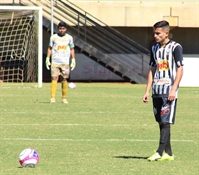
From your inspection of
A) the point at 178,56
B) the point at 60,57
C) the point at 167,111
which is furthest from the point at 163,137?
the point at 60,57

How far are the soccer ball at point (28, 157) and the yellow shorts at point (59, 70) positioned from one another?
9619 mm

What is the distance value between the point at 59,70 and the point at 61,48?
1.91ft

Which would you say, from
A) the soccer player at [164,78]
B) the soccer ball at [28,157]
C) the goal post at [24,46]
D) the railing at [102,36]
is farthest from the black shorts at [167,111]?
the railing at [102,36]

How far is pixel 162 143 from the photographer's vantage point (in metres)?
8.99

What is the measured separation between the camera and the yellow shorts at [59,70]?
1772 centimetres

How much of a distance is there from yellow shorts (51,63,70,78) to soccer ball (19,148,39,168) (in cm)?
962

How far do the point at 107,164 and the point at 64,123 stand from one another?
4758mm

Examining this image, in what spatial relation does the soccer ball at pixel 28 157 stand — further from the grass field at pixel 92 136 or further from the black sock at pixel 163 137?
the black sock at pixel 163 137

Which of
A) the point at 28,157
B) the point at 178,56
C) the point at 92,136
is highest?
the point at 178,56

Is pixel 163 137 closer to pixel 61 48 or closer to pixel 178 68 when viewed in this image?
pixel 178 68

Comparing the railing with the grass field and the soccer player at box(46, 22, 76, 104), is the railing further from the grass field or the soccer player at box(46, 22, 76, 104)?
the soccer player at box(46, 22, 76, 104)

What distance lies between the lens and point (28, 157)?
26.3 ft

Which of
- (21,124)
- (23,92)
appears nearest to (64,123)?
(21,124)

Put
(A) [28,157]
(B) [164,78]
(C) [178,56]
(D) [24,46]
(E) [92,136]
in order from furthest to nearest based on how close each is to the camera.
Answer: (D) [24,46], (E) [92,136], (B) [164,78], (C) [178,56], (A) [28,157]
